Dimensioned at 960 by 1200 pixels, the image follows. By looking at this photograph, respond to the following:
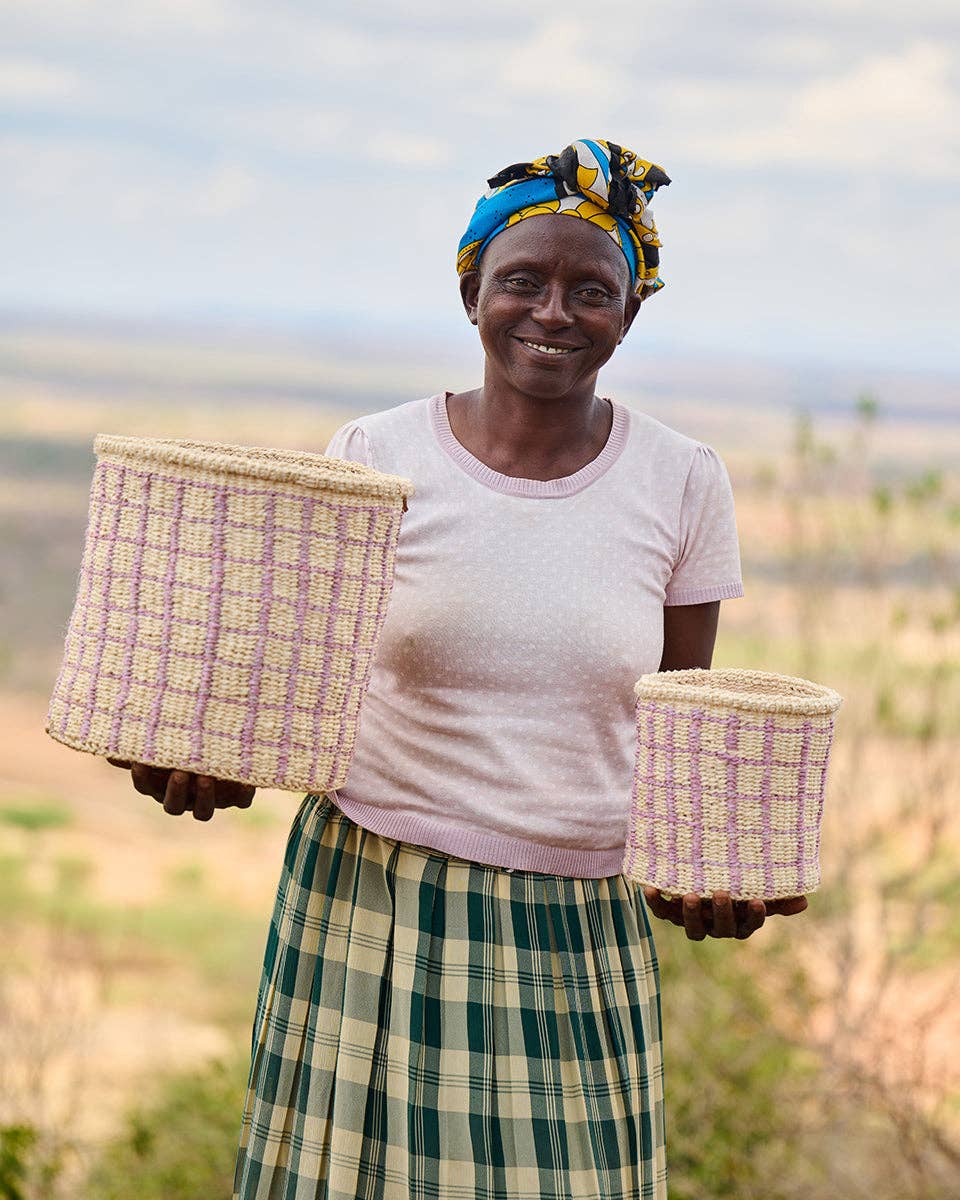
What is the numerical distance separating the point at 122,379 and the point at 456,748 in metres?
8.67

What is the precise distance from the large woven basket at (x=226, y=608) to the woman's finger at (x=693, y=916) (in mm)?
427

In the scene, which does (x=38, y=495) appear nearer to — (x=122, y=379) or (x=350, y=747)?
(x=122, y=379)

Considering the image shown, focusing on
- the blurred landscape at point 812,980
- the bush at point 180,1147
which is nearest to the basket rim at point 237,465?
the blurred landscape at point 812,980

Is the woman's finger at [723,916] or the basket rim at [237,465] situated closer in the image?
the basket rim at [237,465]

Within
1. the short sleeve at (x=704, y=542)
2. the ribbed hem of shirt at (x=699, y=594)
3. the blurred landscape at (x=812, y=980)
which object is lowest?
the blurred landscape at (x=812, y=980)

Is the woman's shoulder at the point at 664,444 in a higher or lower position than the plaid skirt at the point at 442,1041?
higher

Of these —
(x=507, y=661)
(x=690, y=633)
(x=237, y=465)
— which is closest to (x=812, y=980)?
(x=690, y=633)

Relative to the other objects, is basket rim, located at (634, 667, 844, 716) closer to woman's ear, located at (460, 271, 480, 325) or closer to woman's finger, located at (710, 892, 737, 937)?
woman's finger, located at (710, 892, 737, 937)

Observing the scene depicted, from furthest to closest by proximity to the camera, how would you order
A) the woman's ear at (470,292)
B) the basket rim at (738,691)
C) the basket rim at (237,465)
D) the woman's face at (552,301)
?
the woman's ear at (470,292)
the woman's face at (552,301)
the basket rim at (738,691)
the basket rim at (237,465)

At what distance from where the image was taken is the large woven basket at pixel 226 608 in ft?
4.90

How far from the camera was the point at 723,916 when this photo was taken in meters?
1.66

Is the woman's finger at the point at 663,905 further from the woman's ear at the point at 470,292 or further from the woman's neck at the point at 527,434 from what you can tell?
the woman's ear at the point at 470,292

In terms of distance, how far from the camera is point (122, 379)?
9.93 meters

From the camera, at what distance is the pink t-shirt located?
1.72 m
